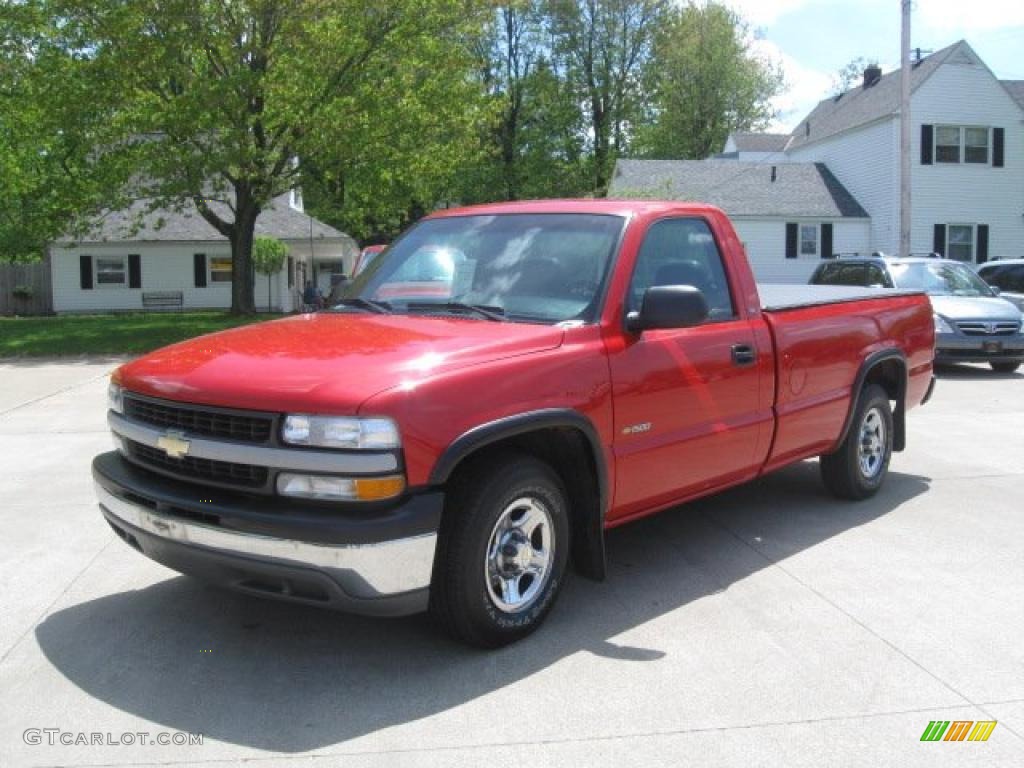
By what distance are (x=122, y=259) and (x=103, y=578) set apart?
105 feet

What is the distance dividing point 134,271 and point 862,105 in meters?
27.0

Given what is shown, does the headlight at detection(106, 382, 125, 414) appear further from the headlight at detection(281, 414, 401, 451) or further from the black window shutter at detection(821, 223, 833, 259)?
the black window shutter at detection(821, 223, 833, 259)

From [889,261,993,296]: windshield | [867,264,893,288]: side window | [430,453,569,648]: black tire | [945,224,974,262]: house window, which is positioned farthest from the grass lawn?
[945,224,974,262]: house window

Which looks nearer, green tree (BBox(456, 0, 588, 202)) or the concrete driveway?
the concrete driveway

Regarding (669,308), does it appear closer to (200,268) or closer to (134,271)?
(200,268)

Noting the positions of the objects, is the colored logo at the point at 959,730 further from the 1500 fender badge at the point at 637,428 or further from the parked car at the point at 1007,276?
the parked car at the point at 1007,276

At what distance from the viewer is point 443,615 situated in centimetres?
390

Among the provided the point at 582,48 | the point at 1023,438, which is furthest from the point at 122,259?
the point at 1023,438

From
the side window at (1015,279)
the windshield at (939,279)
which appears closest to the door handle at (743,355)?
the windshield at (939,279)

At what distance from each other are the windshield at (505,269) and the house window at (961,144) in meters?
31.0

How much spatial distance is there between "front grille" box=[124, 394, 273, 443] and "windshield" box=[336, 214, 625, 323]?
1.28 meters

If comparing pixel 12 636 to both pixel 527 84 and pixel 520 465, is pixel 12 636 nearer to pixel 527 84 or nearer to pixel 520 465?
pixel 520 465

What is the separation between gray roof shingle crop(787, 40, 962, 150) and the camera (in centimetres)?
3185

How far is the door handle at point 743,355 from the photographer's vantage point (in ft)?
16.7
